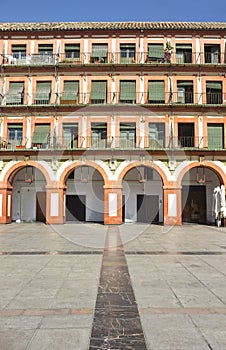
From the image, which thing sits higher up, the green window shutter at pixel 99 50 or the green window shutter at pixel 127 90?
the green window shutter at pixel 99 50

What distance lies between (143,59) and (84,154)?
342 inches

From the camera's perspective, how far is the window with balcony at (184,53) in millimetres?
25781

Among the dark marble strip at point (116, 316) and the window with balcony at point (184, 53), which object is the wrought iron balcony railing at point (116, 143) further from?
the dark marble strip at point (116, 316)

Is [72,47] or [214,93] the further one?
[72,47]

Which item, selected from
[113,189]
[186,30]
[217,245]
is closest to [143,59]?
[186,30]

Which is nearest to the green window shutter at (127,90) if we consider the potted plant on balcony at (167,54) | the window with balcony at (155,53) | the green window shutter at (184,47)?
the window with balcony at (155,53)

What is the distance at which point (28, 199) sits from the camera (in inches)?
1099

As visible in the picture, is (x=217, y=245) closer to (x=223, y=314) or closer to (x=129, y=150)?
(x=223, y=314)

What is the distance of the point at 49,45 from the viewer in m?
26.2

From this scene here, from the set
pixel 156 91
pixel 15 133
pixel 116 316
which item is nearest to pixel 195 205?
pixel 156 91

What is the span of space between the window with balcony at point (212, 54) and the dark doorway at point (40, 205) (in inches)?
667

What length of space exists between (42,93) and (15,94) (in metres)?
2.08

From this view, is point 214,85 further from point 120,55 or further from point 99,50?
point 99,50

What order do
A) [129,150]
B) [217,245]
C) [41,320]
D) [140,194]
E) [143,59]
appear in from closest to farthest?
[41,320] < [217,245] < [129,150] < [143,59] < [140,194]
